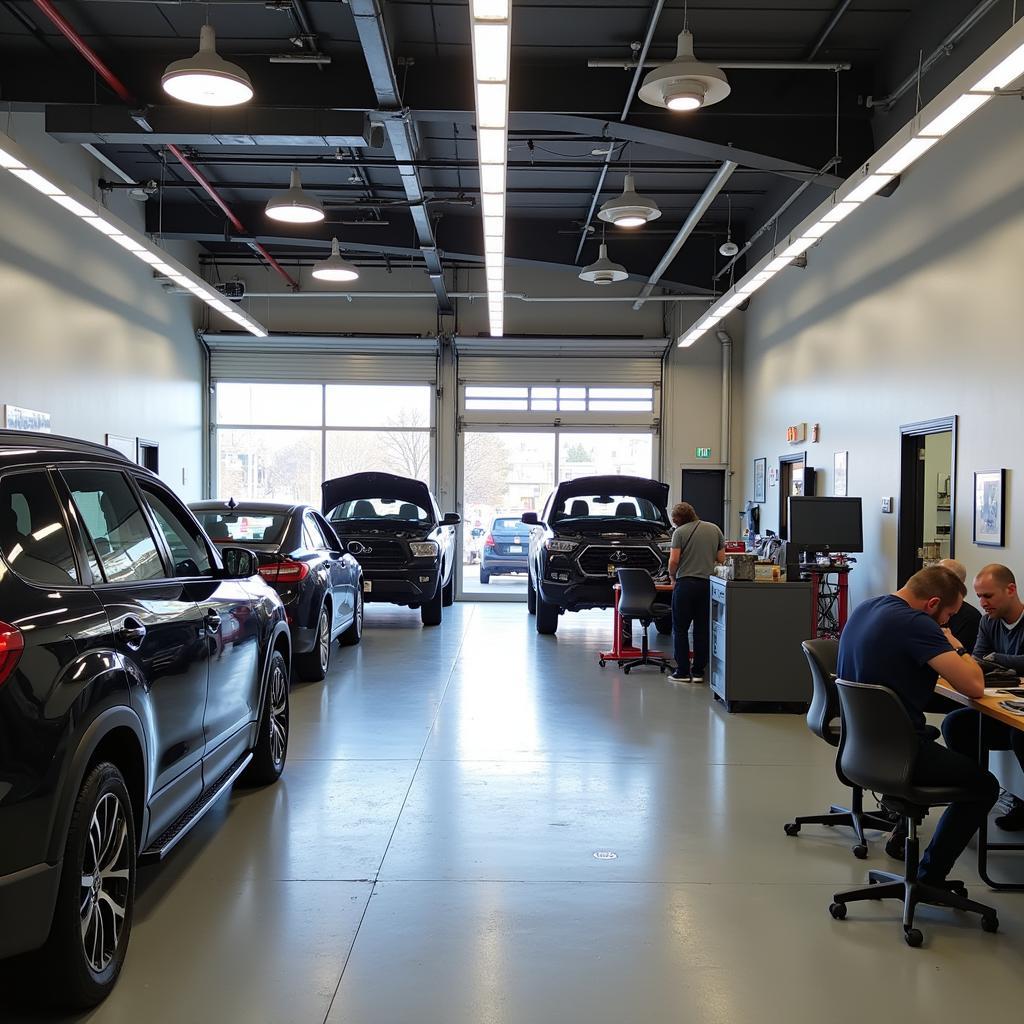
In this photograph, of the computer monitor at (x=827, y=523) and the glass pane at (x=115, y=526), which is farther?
the computer monitor at (x=827, y=523)

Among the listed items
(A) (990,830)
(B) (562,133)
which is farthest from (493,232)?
(A) (990,830)

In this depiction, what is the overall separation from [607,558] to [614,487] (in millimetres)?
1035

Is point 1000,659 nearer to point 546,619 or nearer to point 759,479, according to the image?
point 546,619

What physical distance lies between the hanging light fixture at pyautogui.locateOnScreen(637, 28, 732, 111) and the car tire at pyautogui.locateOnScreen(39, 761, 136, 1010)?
5.81m

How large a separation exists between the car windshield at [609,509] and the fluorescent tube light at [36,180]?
5.87 meters

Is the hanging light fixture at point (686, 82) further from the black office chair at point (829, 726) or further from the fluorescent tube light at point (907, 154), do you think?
the black office chair at point (829, 726)

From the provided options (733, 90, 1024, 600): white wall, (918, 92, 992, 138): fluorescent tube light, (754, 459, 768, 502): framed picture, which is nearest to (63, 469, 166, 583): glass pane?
(918, 92, 992, 138): fluorescent tube light

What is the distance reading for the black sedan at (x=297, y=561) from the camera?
7594 millimetres

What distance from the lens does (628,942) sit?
3.45 metres

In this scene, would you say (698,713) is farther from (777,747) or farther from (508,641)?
(508,641)

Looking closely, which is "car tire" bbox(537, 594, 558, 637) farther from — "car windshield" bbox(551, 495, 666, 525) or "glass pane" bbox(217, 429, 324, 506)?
"glass pane" bbox(217, 429, 324, 506)

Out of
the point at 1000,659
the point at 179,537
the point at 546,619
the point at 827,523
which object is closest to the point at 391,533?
the point at 546,619

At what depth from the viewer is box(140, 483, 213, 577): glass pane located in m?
3.93

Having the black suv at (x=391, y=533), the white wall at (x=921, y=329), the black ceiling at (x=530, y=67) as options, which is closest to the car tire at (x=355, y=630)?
the black suv at (x=391, y=533)
